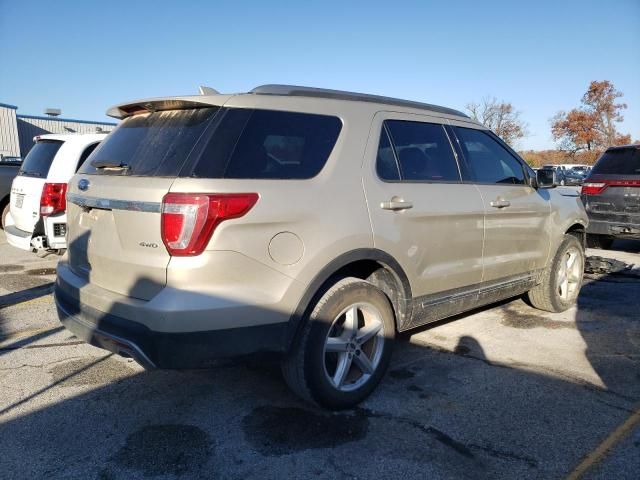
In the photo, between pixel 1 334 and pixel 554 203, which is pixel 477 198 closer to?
pixel 554 203

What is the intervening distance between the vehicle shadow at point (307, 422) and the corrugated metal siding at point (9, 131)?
28188 mm

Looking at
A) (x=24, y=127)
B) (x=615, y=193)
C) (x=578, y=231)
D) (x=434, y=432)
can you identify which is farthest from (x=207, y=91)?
(x=24, y=127)

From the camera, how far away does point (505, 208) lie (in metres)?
4.39

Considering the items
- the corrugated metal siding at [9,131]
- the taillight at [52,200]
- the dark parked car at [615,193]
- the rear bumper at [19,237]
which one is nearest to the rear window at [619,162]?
the dark parked car at [615,193]

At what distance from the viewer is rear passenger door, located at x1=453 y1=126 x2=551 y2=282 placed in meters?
4.26

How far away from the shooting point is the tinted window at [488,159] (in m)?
4.30

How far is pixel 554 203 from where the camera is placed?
5.12 metres

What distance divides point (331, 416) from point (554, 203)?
329cm

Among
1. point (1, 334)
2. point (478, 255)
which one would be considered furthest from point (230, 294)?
point (1, 334)

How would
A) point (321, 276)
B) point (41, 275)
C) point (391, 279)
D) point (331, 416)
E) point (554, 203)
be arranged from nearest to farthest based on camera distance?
point (321, 276)
point (331, 416)
point (391, 279)
point (554, 203)
point (41, 275)

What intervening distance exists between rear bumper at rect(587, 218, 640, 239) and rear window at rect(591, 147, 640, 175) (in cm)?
81

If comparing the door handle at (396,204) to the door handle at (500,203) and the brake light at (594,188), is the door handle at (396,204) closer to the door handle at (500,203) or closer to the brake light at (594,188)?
the door handle at (500,203)

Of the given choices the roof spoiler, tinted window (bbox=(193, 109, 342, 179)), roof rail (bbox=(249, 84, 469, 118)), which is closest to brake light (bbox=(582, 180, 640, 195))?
roof rail (bbox=(249, 84, 469, 118))

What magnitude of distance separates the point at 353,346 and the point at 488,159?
2231 mm
